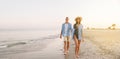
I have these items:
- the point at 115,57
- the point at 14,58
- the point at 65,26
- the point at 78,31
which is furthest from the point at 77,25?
the point at 14,58

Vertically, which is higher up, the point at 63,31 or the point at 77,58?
the point at 63,31

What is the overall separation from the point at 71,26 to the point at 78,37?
5.05ft

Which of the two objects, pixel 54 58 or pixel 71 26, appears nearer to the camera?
pixel 54 58

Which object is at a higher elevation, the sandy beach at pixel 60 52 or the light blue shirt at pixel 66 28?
the light blue shirt at pixel 66 28

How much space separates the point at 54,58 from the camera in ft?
40.9

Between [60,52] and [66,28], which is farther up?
[66,28]

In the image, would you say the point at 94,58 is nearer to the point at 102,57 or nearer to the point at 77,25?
the point at 102,57

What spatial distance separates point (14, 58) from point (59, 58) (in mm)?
2617

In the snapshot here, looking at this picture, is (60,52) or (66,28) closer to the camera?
(66,28)

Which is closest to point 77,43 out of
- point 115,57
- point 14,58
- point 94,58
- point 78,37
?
point 78,37

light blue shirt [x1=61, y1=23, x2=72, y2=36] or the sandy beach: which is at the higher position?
light blue shirt [x1=61, y1=23, x2=72, y2=36]

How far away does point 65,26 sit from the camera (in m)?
13.7

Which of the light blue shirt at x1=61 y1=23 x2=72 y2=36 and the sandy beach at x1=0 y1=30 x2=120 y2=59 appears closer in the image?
the sandy beach at x1=0 y1=30 x2=120 y2=59

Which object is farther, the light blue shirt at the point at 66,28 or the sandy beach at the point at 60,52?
the light blue shirt at the point at 66,28
